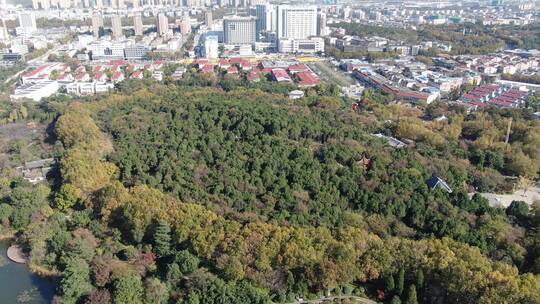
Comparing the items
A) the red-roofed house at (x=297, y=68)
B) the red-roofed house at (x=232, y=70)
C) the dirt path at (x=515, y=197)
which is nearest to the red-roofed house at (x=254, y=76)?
the red-roofed house at (x=232, y=70)

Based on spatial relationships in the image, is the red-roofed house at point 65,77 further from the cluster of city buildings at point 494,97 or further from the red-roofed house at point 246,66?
the cluster of city buildings at point 494,97

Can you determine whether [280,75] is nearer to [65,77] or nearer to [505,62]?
[65,77]

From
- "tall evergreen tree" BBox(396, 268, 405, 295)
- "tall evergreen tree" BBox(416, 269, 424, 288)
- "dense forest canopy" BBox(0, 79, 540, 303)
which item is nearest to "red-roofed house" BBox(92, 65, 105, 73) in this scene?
"dense forest canopy" BBox(0, 79, 540, 303)

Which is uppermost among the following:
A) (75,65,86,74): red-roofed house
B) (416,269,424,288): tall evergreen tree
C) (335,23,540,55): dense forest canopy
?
(335,23,540,55): dense forest canopy

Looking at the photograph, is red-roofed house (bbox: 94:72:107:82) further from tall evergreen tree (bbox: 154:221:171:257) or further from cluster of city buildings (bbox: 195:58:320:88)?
tall evergreen tree (bbox: 154:221:171:257)

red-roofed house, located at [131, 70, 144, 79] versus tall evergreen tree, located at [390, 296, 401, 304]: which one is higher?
red-roofed house, located at [131, 70, 144, 79]

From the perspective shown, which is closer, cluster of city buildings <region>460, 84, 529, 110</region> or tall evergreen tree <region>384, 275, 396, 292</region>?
tall evergreen tree <region>384, 275, 396, 292</region>
